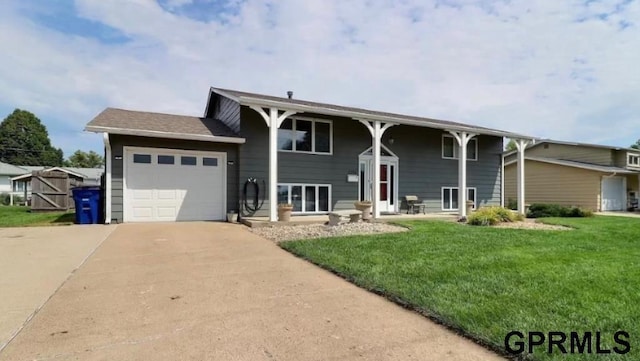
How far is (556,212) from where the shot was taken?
14.7m

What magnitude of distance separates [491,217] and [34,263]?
10.6 m

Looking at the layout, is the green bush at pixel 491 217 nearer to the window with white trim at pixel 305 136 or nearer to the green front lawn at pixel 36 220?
the window with white trim at pixel 305 136

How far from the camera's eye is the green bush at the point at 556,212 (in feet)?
47.2

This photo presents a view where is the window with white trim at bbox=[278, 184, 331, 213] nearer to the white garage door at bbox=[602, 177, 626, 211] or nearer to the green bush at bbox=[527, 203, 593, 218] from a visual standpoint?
the green bush at bbox=[527, 203, 593, 218]

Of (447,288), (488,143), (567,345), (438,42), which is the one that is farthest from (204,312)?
(488,143)

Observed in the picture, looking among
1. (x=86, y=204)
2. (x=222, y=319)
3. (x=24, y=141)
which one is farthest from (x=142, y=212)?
(x=24, y=141)

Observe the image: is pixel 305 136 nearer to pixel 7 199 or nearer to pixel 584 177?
pixel 584 177

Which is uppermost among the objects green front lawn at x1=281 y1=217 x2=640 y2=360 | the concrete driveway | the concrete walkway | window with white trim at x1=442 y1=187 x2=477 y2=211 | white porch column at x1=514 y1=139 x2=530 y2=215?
white porch column at x1=514 y1=139 x2=530 y2=215

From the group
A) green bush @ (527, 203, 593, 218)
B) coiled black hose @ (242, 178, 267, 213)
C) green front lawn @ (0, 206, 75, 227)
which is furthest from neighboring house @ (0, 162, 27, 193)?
green bush @ (527, 203, 593, 218)

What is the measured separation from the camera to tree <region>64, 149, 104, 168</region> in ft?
182

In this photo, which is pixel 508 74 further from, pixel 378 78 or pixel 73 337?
pixel 73 337

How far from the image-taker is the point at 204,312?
141 inches

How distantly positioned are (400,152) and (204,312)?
11.9m

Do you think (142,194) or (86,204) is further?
(142,194)
